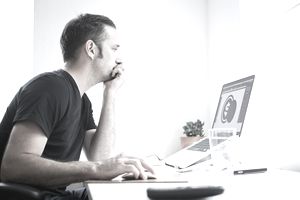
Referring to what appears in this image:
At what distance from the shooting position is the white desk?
30.3 inches

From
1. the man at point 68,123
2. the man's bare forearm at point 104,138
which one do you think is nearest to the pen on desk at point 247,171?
the man at point 68,123

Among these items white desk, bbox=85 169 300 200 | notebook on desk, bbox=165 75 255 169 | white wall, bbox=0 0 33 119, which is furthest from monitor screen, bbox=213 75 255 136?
white wall, bbox=0 0 33 119

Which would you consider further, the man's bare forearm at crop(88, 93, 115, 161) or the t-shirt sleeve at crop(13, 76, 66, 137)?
the man's bare forearm at crop(88, 93, 115, 161)

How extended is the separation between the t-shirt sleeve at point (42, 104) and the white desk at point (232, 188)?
0.31 m

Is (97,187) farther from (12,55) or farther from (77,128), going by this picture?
(12,55)

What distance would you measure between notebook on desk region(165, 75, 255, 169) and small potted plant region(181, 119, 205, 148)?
28.4 inches

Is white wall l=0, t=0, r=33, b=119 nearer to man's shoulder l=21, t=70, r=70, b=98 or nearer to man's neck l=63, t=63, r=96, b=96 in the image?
man's neck l=63, t=63, r=96, b=96

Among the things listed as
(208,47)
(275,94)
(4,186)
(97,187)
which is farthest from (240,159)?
(208,47)

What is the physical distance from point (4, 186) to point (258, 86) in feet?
4.17

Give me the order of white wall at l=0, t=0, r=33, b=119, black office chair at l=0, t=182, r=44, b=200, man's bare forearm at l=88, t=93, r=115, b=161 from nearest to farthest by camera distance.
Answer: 1. black office chair at l=0, t=182, r=44, b=200
2. man's bare forearm at l=88, t=93, r=115, b=161
3. white wall at l=0, t=0, r=33, b=119

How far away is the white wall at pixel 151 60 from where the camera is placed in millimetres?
2574

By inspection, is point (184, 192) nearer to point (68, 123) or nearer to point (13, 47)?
point (68, 123)

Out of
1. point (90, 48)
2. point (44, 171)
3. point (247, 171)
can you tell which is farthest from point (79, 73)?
point (247, 171)

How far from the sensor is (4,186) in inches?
39.7
